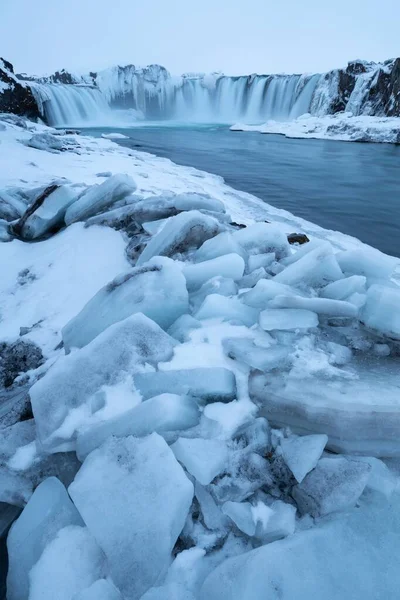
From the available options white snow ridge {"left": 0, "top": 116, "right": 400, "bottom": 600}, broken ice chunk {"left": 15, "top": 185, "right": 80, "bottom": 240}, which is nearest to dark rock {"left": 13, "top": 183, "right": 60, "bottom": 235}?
broken ice chunk {"left": 15, "top": 185, "right": 80, "bottom": 240}

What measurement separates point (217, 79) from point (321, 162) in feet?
99.5

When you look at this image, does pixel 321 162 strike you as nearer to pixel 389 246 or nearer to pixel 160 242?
pixel 389 246

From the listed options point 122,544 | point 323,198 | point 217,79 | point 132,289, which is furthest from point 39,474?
point 217,79

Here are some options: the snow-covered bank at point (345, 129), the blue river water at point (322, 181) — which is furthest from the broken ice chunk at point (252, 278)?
the snow-covered bank at point (345, 129)

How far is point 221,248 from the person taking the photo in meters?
2.28

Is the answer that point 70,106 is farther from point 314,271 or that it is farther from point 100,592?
point 100,592

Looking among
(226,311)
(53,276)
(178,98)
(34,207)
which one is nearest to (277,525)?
(226,311)

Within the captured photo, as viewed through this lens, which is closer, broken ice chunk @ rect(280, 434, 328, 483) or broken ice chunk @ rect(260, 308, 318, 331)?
broken ice chunk @ rect(280, 434, 328, 483)

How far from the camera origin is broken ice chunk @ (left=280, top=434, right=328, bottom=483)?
3.33 ft

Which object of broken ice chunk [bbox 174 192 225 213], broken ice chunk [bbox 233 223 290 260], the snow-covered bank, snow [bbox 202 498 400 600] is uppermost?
the snow-covered bank

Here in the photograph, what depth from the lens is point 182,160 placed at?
10359 millimetres

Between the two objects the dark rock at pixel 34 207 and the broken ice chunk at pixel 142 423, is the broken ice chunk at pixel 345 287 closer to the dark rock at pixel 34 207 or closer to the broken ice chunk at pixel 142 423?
the broken ice chunk at pixel 142 423

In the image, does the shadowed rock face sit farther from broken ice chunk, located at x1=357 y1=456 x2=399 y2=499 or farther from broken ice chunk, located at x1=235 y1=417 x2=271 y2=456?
broken ice chunk, located at x1=357 y1=456 x2=399 y2=499

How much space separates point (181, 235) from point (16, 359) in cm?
131
